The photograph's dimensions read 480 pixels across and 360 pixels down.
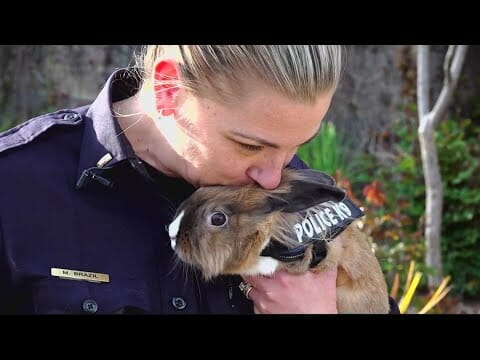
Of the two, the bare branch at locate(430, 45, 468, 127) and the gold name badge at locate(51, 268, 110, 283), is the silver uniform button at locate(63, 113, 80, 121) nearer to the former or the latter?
the gold name badge at locate(51, 268, 110, 283)

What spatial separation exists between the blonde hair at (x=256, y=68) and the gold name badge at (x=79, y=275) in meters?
0.52

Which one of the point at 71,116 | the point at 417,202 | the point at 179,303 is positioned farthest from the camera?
the point at 417,202

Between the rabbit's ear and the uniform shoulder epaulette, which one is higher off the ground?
the uniform shoulder epaulette

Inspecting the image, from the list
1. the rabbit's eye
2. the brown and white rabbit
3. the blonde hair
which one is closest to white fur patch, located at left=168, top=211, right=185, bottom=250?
the brown and white rabbit

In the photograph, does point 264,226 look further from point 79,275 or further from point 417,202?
point 417,202

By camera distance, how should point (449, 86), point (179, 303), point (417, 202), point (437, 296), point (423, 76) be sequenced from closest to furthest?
point (179, 303), point (437, 296), point (449, 86), point (423, 76), point (417, 202)

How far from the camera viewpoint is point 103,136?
80.7 inches

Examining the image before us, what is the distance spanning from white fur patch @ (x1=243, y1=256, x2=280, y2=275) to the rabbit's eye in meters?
0.15

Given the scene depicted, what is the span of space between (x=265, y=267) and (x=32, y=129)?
2.41 ft

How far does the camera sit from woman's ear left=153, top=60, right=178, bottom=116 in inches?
76.6

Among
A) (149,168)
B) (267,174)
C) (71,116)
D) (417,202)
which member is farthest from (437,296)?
(71,116)

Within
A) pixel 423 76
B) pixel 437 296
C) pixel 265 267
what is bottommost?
pixel 437 296

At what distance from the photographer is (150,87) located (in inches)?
79.6

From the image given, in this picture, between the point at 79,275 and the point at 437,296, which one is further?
the point at 437,296
